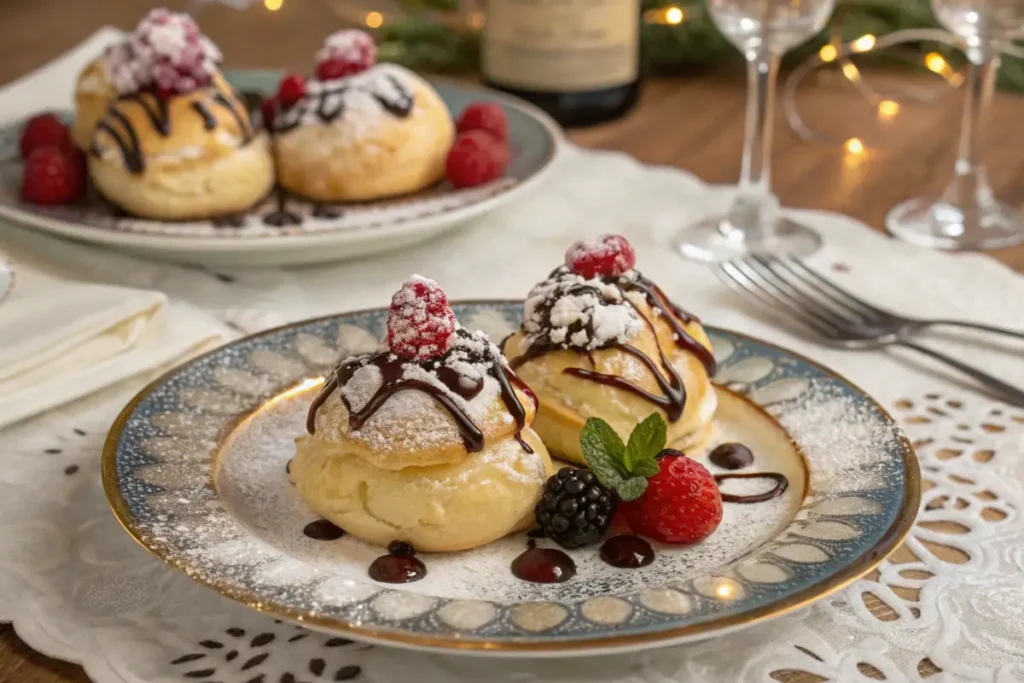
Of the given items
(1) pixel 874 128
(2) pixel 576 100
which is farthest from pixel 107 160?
(1) pixel 874 128

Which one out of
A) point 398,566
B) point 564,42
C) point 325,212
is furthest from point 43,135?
point 398,566

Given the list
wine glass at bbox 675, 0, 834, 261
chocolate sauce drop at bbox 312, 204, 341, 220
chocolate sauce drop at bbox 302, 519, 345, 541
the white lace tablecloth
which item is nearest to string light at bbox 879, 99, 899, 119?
wine glass at bbox 675, 0, 834, 261

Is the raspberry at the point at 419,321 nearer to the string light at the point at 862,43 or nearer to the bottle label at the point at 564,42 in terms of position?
the bottle label at the point at 564,42

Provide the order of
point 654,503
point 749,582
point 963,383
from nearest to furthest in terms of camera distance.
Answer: point 749,582 → point 654,503 → point 963,383

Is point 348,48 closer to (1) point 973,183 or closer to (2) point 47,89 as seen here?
(2) point 47,89

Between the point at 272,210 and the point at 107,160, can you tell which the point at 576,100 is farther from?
the point at 107,160

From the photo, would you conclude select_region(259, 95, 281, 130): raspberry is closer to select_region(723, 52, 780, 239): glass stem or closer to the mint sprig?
select_region(723, 52, 780, 239): glass stem
